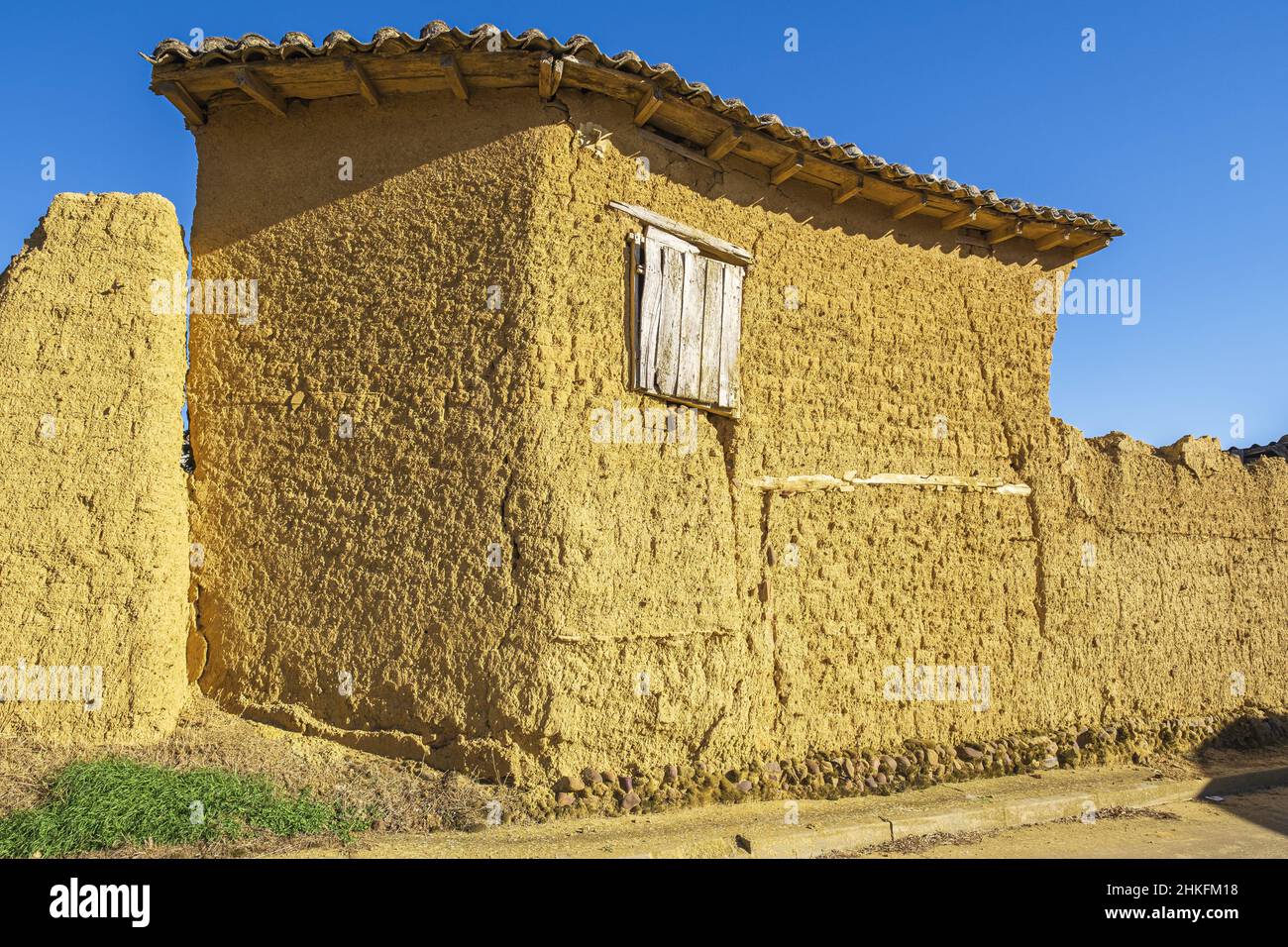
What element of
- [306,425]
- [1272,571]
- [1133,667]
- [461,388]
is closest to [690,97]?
[461,388]

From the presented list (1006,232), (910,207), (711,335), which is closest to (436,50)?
(711,335)

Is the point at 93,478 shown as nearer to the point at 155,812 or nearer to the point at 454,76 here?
the point at 155,812

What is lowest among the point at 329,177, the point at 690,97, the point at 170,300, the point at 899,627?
the point at 899,627

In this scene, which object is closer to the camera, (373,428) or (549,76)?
(549,76)

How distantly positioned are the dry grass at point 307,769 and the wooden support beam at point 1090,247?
23.3ft

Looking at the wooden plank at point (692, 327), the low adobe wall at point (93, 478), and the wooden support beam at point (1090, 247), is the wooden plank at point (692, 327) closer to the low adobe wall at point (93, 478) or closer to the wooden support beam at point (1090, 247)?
the low adobe wall at point (93, 478)

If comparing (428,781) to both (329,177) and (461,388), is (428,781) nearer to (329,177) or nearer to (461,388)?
(461,388)

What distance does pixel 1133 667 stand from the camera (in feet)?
28.2

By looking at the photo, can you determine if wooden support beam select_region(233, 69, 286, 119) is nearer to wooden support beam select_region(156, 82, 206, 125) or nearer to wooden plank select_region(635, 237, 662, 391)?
wooden support beam select_region(156, 82, 206, 125)

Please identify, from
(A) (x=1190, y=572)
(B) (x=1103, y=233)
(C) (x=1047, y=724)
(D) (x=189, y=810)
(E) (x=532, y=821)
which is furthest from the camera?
(A) (x=1190, y=572)

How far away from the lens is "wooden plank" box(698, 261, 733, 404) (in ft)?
21.5

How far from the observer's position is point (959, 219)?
25.9ft

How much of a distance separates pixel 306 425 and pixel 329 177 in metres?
1.69

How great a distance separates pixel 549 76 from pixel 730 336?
2.13 m
